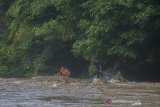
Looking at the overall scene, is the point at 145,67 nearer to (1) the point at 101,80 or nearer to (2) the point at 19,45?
(1) the point at 101,80

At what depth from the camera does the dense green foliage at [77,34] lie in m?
24.5

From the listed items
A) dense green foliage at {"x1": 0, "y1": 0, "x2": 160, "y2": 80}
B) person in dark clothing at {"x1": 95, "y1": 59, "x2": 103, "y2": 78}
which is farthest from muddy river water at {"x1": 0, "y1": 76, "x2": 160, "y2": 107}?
dense green foliage at {"x1": 0, "y1": 0, "x2": 160, "y2": 80}

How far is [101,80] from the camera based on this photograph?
77.6 ft

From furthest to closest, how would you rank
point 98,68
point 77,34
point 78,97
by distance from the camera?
point 77,34, point 98,68, point 78,97

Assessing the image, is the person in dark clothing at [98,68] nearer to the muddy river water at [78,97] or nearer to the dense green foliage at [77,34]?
the dense green foliage at [77,34]

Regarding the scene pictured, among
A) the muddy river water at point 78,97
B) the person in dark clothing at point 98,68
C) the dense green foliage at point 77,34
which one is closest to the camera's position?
the muddy river water at point 78,97

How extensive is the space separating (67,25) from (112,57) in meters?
3.23

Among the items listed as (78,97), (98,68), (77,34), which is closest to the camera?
(78,97)

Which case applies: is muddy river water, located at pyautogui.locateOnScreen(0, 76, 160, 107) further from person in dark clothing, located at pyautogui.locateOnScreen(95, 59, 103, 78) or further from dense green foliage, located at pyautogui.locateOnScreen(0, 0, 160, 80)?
dense green foliage, located at pyautogui.locateOnScreen(0, 0, 160, 80)

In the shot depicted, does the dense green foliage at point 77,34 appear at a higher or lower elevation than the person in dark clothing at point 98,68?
higher

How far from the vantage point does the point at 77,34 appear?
2850cm

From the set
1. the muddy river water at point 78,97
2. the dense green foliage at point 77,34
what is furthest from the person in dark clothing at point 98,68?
the muddy river water at point 78,97

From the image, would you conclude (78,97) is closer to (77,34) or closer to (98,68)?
(98,68)

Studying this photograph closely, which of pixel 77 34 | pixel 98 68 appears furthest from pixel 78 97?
pixel 77 34
